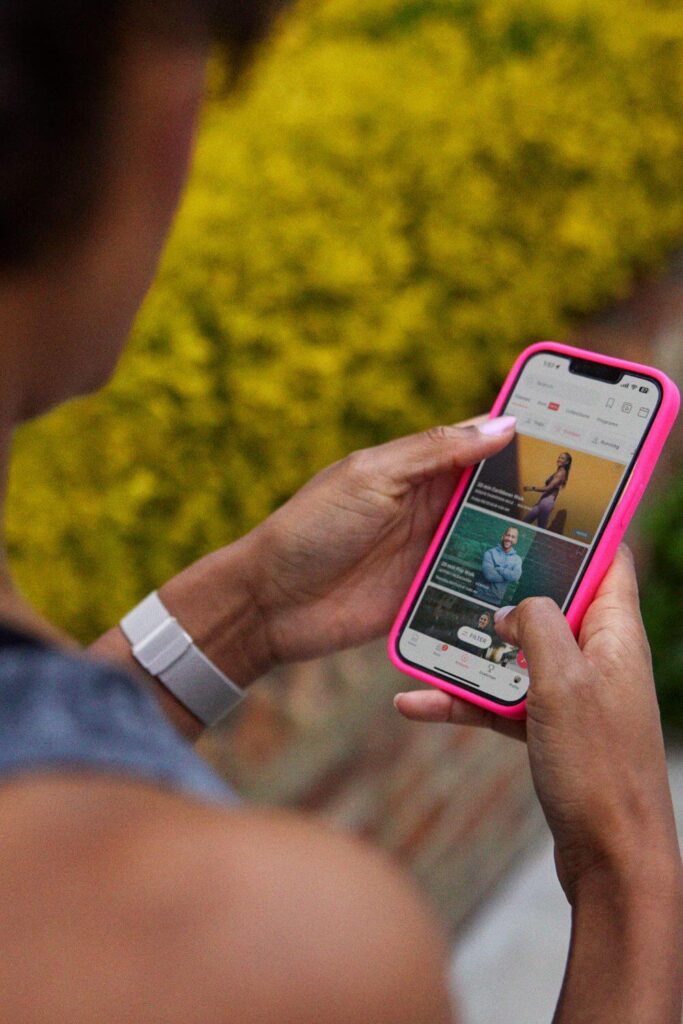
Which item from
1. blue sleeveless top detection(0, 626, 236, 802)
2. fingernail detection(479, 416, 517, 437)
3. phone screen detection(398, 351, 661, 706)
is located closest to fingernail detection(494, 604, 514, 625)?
phone screen detection(398, 351, 661, 706)

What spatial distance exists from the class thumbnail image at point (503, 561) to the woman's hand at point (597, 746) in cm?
12

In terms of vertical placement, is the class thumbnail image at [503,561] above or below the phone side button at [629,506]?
below

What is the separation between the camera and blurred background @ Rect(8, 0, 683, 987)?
6.86 feet

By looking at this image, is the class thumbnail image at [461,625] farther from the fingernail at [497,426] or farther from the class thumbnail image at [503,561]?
the fingernail at [497,426]

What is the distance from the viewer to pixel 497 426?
1492mm

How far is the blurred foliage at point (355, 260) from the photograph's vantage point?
209 cm

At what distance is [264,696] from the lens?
216cm

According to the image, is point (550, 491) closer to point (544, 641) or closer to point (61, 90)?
point (544, 641)

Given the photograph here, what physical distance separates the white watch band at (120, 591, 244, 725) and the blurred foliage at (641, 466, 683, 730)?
1695 mm

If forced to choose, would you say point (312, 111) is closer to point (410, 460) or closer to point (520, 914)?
point (410, 460)

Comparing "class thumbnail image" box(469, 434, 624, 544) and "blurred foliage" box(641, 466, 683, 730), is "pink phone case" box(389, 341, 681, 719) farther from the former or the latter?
"blurred foliage" box(641, 466, 683, 730)

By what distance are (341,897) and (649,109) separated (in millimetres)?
3444

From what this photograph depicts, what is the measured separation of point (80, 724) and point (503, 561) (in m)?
0.95

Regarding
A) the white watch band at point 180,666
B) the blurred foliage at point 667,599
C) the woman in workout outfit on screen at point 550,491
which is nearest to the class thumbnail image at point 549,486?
the woman in workout outfit on screen at point 550,491
